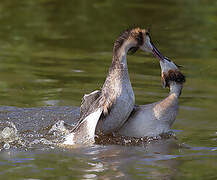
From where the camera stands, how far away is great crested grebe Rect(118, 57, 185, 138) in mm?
8047

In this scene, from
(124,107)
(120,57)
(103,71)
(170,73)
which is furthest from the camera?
(103,71)

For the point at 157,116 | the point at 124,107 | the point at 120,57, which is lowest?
the point at 157,116

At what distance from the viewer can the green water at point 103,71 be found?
22.9 feet

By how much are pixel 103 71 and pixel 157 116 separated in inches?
127

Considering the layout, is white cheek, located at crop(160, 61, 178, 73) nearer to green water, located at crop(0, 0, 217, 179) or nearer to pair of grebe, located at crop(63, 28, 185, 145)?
pair of grebe, located at crop(63, 28, 185, 145)

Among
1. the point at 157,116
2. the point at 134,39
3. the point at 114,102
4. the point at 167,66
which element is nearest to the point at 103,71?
the point at 167,66

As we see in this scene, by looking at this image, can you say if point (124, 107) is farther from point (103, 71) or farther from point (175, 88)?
point (103, 71)

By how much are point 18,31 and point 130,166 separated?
24.7 feet

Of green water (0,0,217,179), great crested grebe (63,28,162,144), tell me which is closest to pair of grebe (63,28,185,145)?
great crested grebe (63,28,162,144)

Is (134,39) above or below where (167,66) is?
above

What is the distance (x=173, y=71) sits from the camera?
826cm

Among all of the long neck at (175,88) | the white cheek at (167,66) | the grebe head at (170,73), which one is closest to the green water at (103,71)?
the long neck at (175,88)

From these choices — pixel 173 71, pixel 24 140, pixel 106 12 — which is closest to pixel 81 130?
pixel 24 140

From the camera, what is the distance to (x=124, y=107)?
7.82 meters
